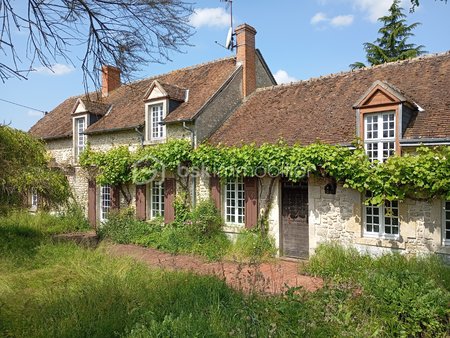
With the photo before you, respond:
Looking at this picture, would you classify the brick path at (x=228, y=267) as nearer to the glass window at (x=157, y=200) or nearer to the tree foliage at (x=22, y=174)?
the glass window at (x=157, y=200)

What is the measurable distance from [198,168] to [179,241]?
2699mm

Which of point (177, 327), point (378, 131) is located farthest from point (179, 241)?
point (177, 327)

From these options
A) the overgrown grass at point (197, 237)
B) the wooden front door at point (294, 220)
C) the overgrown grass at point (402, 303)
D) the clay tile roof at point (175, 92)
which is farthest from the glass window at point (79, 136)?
the overgrown grass at point (402, 303)

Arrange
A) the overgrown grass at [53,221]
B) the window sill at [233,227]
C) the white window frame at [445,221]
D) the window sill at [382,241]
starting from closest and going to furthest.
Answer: the white window frame at [445,221] < the window sill at [382,241] < the window sill at [233,227] < the overgrown grass at [53,221]

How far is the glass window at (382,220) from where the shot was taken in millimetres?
9523

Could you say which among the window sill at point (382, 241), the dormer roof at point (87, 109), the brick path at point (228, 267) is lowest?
the brick path at point (228, 267)

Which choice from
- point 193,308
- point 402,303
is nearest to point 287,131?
point 402,303

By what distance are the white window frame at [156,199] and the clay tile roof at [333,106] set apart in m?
3.12

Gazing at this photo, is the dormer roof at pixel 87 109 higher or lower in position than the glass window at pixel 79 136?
higher

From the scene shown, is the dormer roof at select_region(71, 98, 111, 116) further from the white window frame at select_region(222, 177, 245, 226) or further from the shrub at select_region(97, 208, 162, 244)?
the white window frame at select_region(222, 177, 245, 226)

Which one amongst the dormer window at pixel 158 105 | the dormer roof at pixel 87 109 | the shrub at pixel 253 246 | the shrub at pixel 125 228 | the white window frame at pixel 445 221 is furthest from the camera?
the dormer roof at pixel 87 109

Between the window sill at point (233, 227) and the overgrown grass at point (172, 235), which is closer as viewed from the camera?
the overgrown grass at point (172, 235)

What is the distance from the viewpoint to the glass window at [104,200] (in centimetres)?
1645

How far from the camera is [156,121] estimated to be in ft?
47.6
